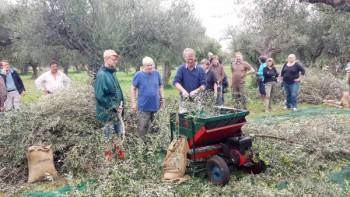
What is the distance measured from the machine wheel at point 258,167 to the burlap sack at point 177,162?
911 millimetres

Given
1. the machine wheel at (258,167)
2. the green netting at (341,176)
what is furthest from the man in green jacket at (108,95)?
the green netting at (341,176)

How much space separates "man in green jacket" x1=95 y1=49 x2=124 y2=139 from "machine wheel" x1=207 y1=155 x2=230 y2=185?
1.69 metres

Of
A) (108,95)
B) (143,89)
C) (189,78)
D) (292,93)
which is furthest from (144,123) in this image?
(292,93)

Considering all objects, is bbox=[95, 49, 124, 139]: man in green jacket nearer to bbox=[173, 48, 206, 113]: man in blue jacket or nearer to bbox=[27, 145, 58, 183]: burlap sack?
bbox=[27, 145, 58, 183]: burlap sack

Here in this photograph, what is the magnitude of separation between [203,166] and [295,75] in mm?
5774

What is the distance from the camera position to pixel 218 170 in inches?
183

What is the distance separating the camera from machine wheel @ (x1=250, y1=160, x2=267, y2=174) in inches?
196

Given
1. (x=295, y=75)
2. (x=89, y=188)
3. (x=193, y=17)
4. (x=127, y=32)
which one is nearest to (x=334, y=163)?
(x=89, y=188)

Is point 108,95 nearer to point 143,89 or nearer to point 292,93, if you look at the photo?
point 143,89

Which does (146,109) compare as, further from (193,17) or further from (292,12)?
(193,17)

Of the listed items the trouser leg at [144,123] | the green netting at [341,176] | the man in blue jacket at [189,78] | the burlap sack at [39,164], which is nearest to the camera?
the green netting at [341,176]

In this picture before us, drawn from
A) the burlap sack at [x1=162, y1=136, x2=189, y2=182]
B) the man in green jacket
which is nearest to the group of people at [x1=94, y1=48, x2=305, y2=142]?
the man in green jacket

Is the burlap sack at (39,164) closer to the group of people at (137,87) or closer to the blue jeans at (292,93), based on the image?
the group of people at (137,87)

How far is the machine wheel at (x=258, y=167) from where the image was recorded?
196 inches
